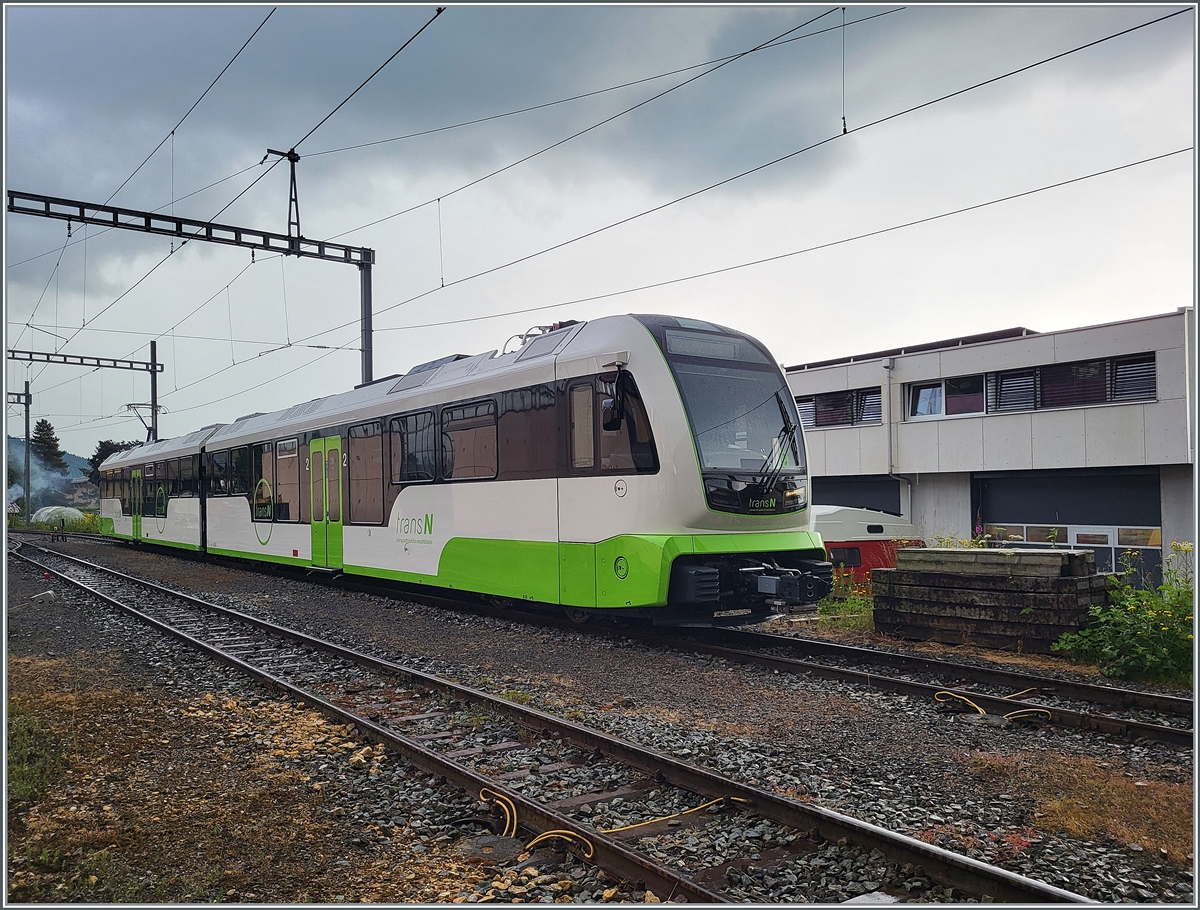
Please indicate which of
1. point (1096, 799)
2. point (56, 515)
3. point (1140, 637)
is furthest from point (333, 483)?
point (56, 515)

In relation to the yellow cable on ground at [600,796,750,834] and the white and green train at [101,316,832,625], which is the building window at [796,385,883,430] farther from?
the yellow cable on ground at [600,796,750,834]

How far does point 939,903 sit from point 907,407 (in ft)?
72.1

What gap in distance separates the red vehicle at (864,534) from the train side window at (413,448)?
6.14 metres

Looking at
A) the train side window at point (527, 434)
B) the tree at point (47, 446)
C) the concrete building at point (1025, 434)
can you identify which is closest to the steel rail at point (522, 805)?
the train side window at point (527, 434)

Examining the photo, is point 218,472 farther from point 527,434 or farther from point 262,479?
point 527,434

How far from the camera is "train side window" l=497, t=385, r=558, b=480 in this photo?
1020 centimetres

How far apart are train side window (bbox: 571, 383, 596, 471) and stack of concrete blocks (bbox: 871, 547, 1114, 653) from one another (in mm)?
3710

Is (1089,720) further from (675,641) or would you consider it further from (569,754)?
(675,641)

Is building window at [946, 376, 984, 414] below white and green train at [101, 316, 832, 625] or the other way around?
the other way around

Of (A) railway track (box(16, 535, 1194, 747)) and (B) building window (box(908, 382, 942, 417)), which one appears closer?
(A) railway track (box(16, 535, 1194, 747))

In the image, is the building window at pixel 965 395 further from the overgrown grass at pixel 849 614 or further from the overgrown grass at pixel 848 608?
the overgrown grass at pixel 849 614

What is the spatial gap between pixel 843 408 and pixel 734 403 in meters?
17.1

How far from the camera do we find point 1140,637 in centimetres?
788

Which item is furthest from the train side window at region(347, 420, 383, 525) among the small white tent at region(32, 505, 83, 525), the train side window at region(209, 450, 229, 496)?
the small white tent at region(32, 505, 83, 525)
